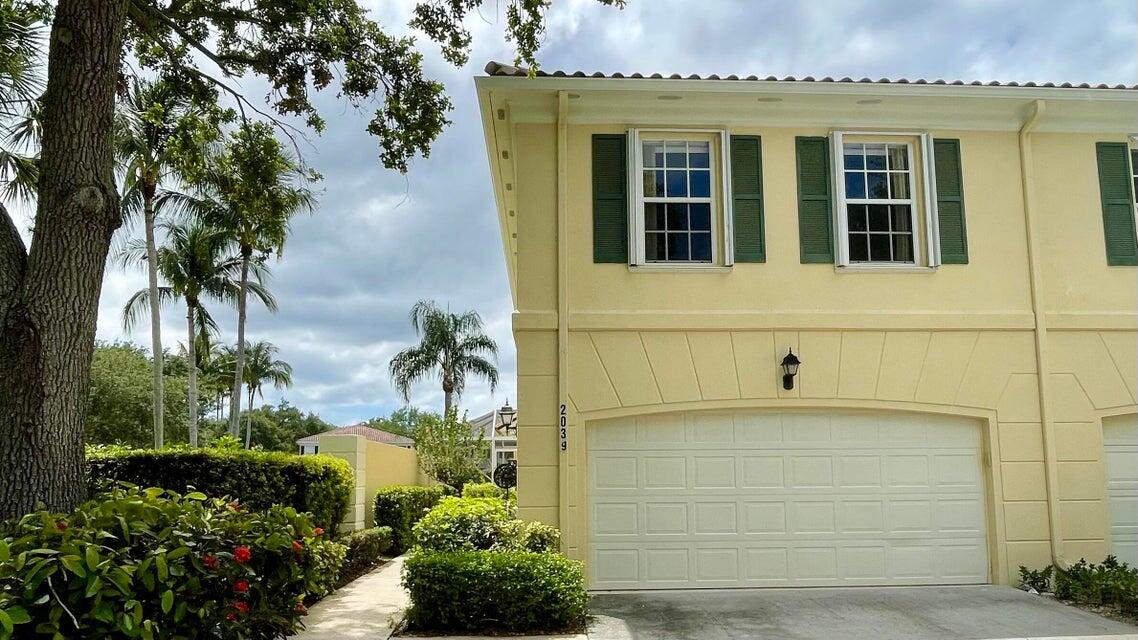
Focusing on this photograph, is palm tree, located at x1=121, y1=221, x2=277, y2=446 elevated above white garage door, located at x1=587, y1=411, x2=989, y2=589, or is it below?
above

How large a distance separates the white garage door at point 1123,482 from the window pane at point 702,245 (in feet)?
16.7

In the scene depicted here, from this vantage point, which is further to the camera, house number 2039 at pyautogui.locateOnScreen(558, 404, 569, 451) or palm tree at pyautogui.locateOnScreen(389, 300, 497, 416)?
palm tree at pyautogui.locateOnScreen(389, 300, 497, 416)

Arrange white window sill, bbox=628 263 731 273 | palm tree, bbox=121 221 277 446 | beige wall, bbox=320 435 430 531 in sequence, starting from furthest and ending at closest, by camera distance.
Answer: palm tree, bbox=121 221 277 446
beige wall, bbox=320 435 430 531
white window sill, bbox=628 263 731 273

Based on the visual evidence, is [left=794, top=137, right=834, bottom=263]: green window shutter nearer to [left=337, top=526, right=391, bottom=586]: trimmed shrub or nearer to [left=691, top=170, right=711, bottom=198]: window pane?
[left=691, top=170, right=711, bottom=198]: window pane

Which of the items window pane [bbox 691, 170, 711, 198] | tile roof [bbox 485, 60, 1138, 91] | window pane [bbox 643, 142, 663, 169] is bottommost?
window pane [bbox 691, 170, 711, 198]

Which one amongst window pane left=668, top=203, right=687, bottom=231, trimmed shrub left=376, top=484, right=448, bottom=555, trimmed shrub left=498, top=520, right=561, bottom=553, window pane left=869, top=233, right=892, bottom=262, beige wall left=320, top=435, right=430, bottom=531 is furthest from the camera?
trimmed shrub left=376, top=484, right=448, bottom=555

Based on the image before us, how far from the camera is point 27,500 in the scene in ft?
20.2

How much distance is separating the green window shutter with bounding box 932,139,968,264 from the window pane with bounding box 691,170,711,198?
270 cm

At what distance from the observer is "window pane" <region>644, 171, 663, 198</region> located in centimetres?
1009

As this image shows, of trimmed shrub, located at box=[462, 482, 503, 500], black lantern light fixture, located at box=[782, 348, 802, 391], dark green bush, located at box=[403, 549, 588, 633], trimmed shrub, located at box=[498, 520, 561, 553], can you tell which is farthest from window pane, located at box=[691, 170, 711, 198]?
trimmed shrub, located at box=[462, 482, 503, 500]

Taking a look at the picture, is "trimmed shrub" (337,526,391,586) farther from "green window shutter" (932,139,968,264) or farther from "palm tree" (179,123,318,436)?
"green window shutter" (932,139,968,264)

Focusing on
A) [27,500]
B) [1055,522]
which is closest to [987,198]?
[1055,522]

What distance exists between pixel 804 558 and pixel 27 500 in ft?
24.8

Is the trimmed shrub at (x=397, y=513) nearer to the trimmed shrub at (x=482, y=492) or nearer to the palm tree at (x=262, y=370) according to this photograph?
the trimmed shrub at (x=482, y=492)
